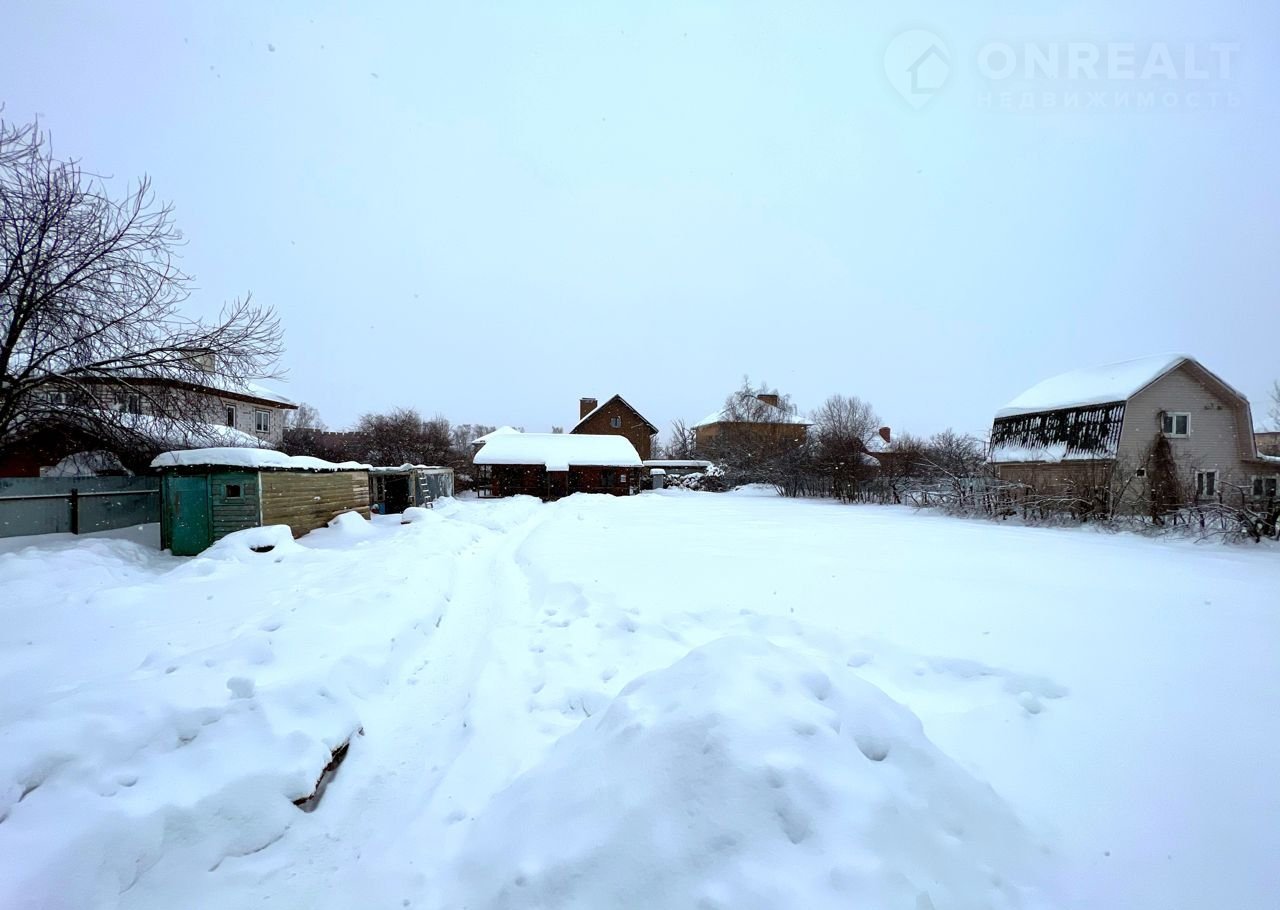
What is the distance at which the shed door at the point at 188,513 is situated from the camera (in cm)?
1163

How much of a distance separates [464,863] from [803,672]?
2279mm

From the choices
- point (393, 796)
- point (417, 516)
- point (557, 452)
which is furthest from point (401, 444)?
point (393, 796)

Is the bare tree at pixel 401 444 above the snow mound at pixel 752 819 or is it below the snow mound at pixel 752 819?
above

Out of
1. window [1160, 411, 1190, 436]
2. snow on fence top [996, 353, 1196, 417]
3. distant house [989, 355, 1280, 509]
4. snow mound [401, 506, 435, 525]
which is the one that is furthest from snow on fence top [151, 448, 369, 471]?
window [1160, 411, 1190, 436]

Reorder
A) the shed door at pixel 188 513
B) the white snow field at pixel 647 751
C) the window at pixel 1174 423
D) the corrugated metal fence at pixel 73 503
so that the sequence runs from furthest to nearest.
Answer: the window at pixel 1174 423, the corrugated metal fence at pixel 73 503, the shed door at pixel 188 513, the white snow field at pixel 647 751

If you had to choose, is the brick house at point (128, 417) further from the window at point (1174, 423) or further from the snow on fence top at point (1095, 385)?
the window at point (1174, 423)

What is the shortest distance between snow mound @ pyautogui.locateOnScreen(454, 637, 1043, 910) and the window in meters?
24.5

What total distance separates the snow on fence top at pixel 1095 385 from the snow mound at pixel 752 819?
75.3 ft

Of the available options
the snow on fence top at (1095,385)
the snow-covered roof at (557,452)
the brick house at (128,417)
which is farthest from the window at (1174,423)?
the brick house at (128,417)

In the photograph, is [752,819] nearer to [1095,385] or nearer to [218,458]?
[218,458]

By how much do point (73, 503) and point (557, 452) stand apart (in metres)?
21.8

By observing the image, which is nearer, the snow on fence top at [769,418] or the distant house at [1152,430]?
the distant house at [1152,430]

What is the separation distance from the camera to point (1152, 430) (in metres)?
19.4

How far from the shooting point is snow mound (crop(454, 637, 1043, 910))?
89.6 inches
